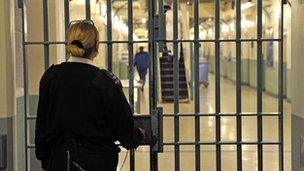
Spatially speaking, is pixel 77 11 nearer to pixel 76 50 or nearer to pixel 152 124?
pixel 152 124

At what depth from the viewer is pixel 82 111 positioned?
345 centimetres

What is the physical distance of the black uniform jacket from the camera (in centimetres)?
346

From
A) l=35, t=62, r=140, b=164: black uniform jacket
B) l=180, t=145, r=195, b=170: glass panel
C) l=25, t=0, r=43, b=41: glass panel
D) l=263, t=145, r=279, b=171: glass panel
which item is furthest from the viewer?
l=180, t=145, r=195, b=170: glass panel

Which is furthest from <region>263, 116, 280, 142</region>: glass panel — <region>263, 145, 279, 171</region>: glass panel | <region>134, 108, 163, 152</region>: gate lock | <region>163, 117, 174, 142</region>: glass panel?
<region>134, 108, 163, 152</region>: gate lock

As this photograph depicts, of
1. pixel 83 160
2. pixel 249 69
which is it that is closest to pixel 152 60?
pixel 83 160

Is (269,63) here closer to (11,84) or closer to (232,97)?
(232,97)

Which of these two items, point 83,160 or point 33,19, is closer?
point 83,160

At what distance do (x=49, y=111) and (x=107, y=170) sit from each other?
0.51 m

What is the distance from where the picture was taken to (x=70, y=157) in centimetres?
348

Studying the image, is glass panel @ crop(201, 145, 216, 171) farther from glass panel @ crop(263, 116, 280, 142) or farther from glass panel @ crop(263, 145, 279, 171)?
glass panel @ crop(263, 116, 280, 142)

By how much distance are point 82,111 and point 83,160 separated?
0.99 feet

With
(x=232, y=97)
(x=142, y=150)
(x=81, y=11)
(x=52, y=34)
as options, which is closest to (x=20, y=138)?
(x=52, y=34)

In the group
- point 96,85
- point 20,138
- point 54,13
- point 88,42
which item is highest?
point 54,13

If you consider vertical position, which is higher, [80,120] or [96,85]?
[96,85]
